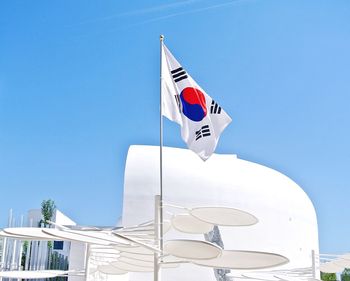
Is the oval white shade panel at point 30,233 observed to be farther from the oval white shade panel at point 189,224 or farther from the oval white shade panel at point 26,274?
the oval white shade panel at point 26,274

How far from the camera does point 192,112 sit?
24.9ft

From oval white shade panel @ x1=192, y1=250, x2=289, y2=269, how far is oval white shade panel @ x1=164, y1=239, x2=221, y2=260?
0.33 meters

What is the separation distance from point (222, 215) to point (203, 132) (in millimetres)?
1622

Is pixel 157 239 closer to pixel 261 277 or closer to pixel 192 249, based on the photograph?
pixel 192 249

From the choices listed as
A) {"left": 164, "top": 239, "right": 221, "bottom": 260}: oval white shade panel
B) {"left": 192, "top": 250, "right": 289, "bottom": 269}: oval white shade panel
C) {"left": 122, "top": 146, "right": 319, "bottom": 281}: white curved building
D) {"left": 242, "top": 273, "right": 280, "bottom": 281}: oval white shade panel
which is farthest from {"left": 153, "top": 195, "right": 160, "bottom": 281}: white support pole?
{"left": 122, "top": 146, "right": 319, "bottom": 281}: white curved building

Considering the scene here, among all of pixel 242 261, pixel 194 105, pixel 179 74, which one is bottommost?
pixel 242 261

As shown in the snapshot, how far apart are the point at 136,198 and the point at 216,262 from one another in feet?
32.0

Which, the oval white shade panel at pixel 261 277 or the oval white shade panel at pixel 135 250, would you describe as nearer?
the oval white shade panel at pixel 135 250

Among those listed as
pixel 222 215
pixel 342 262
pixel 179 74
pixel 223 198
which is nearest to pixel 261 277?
pixel 342 262

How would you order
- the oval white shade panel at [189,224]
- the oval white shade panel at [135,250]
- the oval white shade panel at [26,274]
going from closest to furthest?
the oval white shade panel at [189,224] → the oval white shade panel at [135,250] → the oval white shade panel at [26,274]

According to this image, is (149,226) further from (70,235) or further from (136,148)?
(136,148)

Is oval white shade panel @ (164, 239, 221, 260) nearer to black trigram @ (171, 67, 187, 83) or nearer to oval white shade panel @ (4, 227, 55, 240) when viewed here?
oval white shade panel @ (4, 227, 55, 240)

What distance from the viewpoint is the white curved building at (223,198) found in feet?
52.7

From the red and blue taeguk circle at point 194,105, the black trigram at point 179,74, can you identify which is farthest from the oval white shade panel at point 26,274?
the black trigram at point 179,74
